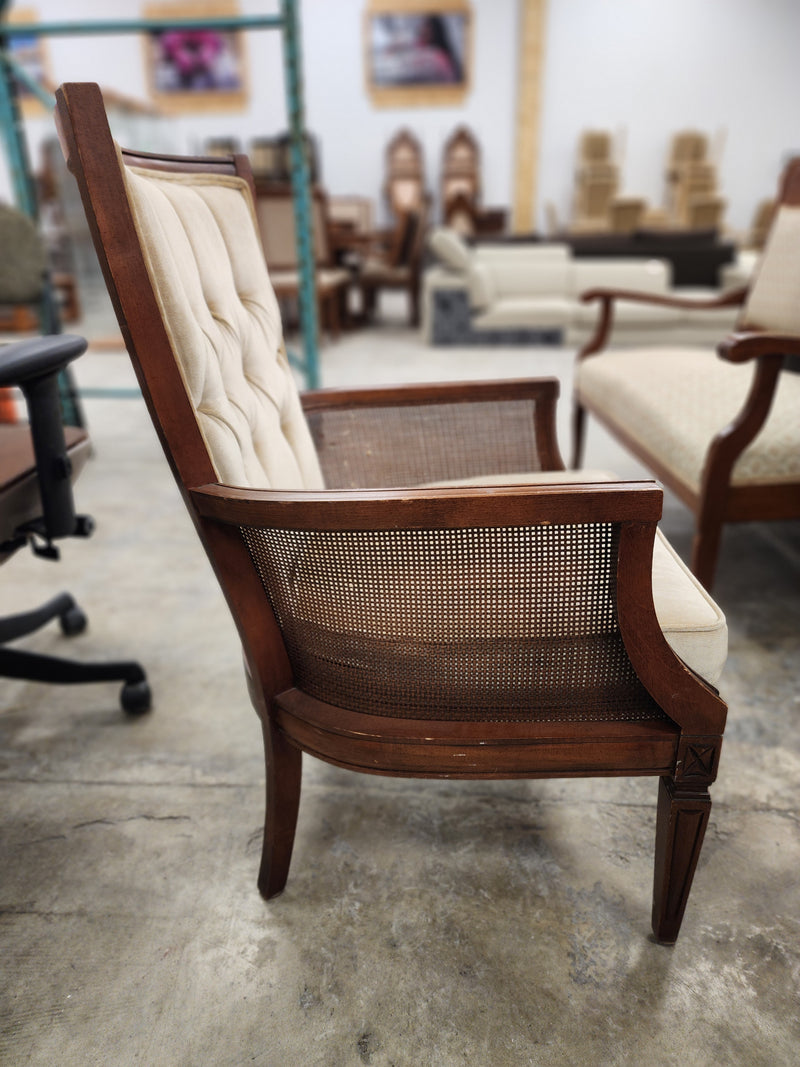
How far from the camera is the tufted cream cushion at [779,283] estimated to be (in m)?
2.16

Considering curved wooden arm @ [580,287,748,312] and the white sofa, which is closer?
curved wooden arm @ [580,287,748,312]

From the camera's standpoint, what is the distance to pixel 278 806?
40.3 inches

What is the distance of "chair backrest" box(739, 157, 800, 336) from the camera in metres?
2.16

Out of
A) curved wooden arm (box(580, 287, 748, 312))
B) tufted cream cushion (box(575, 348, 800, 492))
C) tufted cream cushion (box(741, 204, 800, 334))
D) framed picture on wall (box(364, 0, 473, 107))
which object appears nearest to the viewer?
tufted cream cushion (box(575, 348, 800, 492))

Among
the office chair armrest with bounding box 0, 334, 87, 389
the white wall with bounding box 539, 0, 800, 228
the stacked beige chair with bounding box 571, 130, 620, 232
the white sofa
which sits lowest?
the white sofa

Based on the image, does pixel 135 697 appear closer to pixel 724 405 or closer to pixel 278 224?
pixel 724 405

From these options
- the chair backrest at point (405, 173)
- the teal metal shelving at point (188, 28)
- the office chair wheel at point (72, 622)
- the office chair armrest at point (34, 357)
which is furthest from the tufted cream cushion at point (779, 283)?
the chair backrest at point (405, 173)

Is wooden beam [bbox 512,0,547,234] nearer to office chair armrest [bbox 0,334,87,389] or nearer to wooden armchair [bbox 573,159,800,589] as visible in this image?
wooden armchair [bbox 573,159,800,589]

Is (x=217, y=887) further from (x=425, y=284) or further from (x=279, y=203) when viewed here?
(x=425, y=284)

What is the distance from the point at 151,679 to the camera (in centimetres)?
162

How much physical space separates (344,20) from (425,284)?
5.84 m

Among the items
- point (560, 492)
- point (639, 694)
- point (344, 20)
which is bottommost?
point (639, 694)

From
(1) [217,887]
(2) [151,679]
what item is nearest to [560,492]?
(1) [217,887]

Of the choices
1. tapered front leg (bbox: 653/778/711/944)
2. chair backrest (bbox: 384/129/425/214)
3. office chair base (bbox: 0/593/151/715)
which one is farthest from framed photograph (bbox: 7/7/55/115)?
tapered front leg (bbox: 653/778/711/944)
